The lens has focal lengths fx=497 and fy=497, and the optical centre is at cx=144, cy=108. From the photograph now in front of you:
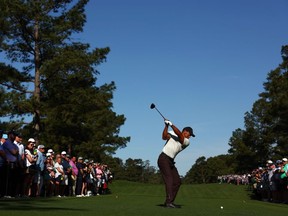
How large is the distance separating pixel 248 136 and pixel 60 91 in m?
54.8

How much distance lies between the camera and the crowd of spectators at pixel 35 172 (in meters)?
16.3

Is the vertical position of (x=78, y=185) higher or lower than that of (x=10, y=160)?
lower

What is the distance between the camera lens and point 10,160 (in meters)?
16.3

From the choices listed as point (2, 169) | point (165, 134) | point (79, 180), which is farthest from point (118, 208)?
point (79, 180)

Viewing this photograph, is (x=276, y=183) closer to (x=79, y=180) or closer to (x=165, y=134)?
(x=79, y=180)

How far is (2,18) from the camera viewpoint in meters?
34.8

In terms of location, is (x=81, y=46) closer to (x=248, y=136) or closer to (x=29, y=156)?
(x=29, y=156)

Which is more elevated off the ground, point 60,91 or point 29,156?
point 60,91

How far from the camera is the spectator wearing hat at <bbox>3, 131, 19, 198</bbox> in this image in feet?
53.1

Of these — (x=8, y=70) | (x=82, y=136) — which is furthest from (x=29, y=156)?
(x=82, y=136)

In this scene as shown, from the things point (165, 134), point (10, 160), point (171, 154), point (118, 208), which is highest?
point (165, 134)

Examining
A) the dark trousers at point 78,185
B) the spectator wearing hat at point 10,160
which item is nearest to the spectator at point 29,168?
the spectator wearing hat at point 10,160

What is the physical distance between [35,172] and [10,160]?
2997mm

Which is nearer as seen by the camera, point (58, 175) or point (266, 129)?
point (58, 175)
